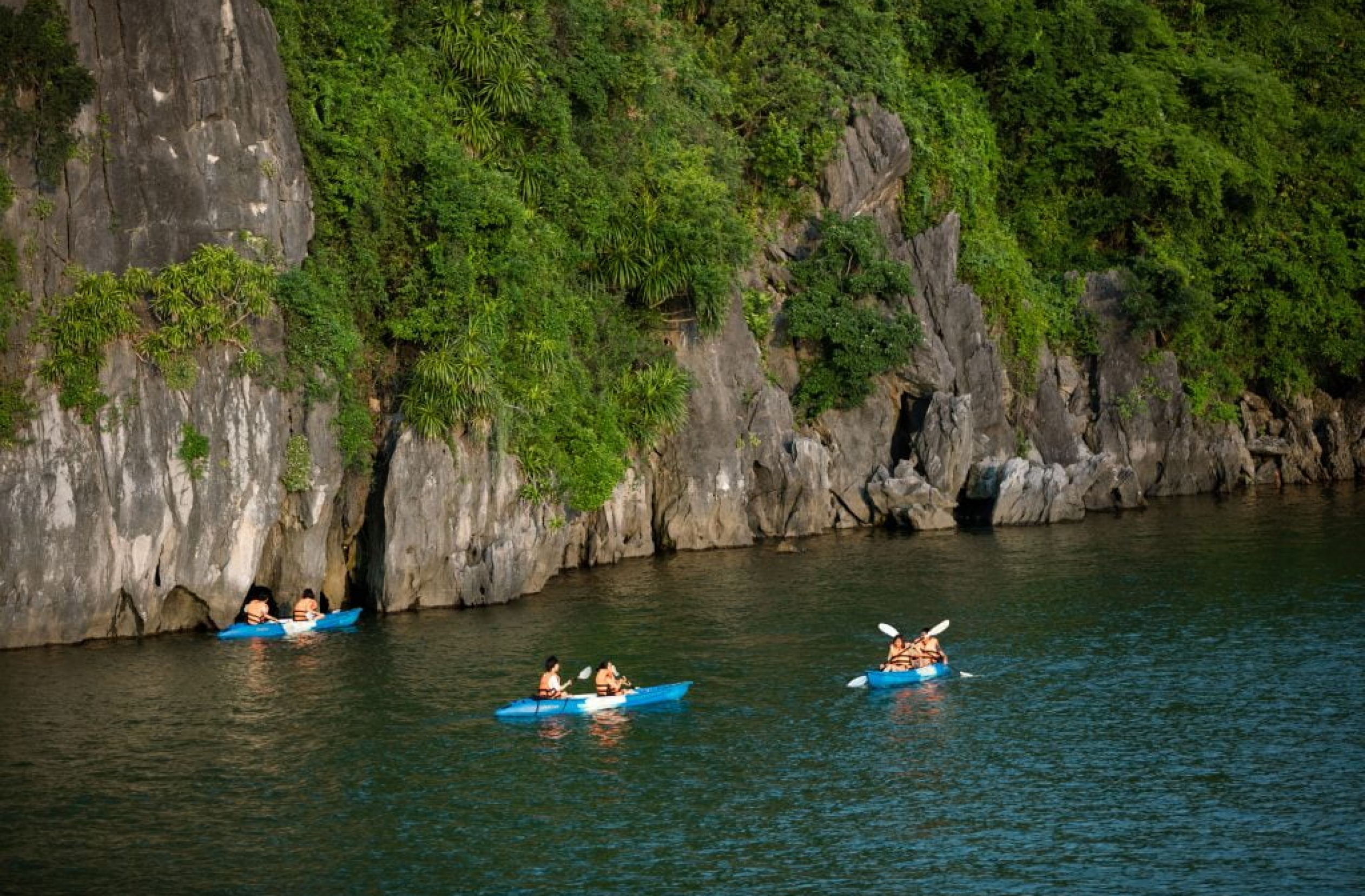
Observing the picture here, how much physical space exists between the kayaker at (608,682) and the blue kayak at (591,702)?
148 mm

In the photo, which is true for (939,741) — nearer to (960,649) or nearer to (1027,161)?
(960,649)

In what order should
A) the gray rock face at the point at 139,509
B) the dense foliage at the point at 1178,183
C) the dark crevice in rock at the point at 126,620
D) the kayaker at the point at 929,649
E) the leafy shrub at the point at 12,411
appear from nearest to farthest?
the kayaker at the point at 929,649
the leafy shrub at the point at 12,411
the gray rock face at the point at 139,509
the dark crevice in rock at the point at 126,620
the dense foliage at the point at 1178,183

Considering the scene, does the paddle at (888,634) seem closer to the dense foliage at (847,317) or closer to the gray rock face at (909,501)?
the gray rock face at (909,501)

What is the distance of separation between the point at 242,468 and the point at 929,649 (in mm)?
17646

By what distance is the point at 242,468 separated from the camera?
126 feet

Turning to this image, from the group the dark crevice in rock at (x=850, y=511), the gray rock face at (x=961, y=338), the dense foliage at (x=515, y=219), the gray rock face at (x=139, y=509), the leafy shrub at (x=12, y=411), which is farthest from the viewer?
the gray rock face at (x=961, y=338)

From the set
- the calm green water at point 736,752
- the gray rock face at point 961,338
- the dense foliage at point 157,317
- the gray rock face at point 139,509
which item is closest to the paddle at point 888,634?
the calm green water at point 736,752

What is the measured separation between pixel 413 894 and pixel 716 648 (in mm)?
15624

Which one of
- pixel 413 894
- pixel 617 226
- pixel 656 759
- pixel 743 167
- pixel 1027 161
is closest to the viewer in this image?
pixel 413 894

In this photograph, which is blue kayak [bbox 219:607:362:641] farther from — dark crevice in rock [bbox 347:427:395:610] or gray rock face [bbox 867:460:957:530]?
gray rock face [bbox 867:460:957:530]

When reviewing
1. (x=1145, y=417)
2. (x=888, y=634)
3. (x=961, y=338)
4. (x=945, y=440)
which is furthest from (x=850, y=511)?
(x=888, y=634)

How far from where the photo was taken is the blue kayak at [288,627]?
3838cm

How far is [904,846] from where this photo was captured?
23438 millimetres

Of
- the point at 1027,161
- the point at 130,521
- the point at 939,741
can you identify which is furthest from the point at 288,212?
the point at 1027,161
